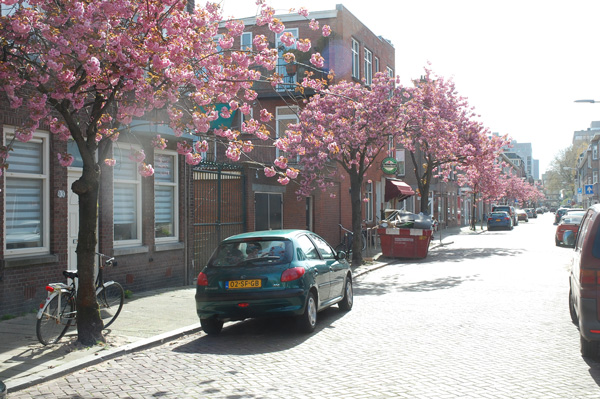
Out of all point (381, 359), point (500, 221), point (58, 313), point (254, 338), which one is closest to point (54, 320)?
point (58, 313)

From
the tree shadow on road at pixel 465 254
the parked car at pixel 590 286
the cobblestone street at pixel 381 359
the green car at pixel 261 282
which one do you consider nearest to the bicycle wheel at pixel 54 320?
the cobblestone street at pixel 381 359

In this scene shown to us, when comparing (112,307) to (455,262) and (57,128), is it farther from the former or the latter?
(455,262)

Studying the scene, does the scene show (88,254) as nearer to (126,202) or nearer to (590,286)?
(126,202)

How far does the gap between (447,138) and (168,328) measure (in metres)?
18.4

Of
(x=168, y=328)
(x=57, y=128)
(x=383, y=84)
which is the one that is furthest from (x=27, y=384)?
(x=383, y=84)

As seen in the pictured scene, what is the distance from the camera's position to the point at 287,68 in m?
24.9

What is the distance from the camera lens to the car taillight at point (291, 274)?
8.56 meters

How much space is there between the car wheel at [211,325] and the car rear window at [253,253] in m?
0.81

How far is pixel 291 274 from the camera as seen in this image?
8594mm

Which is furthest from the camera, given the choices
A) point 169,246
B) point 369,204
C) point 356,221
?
point 369,204

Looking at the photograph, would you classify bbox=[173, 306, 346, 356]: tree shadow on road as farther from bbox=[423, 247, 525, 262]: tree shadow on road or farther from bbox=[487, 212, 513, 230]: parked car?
bbox=[487, 212, 513, 230]: parked car

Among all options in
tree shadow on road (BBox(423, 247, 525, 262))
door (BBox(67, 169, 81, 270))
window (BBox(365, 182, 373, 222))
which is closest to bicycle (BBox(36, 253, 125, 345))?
door (BBox(67, 169, 81, 270))

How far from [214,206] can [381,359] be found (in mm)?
10562

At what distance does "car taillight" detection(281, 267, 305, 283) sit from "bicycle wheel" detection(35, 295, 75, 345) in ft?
9.52
